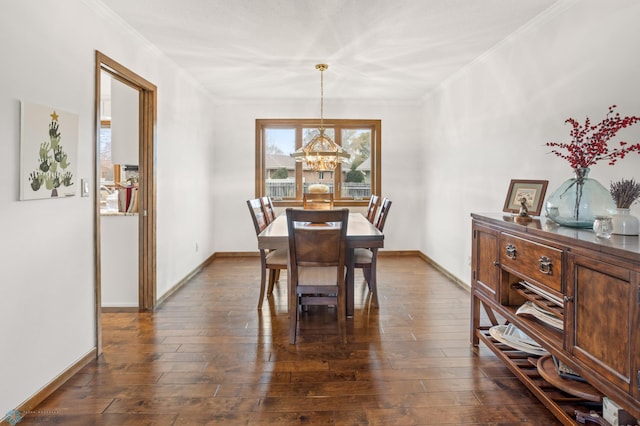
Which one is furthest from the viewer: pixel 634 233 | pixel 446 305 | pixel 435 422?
pixel 446 305

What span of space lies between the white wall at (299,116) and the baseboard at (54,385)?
11.8 ft

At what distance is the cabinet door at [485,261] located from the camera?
246 cm

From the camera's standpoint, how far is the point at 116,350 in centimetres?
277

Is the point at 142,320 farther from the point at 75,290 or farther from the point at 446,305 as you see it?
the point at 446,305

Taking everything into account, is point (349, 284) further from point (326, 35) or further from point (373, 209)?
point (326, 35)

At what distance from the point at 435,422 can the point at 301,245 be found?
137cm

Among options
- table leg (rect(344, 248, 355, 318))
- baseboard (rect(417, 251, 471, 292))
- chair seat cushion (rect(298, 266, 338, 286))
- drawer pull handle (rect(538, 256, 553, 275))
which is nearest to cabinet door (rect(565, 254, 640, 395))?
drawer pull handle (rect(538, 256, 553, 275))

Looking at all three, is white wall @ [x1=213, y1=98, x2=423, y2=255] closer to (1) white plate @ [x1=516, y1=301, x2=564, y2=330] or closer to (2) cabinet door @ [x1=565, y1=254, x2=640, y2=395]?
(1) white plate @ [x1=516, y1=301, x2=564, y2=330]

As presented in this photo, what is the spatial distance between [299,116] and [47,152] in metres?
4.27

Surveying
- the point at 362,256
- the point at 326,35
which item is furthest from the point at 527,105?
the point at 362,256

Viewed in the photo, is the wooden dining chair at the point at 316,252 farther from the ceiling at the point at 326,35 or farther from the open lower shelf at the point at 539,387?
the ceiling at the point at 326,35

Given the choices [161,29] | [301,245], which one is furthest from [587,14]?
[161,29]

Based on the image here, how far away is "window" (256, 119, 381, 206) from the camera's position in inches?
245

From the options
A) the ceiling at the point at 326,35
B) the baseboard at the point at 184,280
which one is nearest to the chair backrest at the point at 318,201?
the ceiling at the point at 326,35
